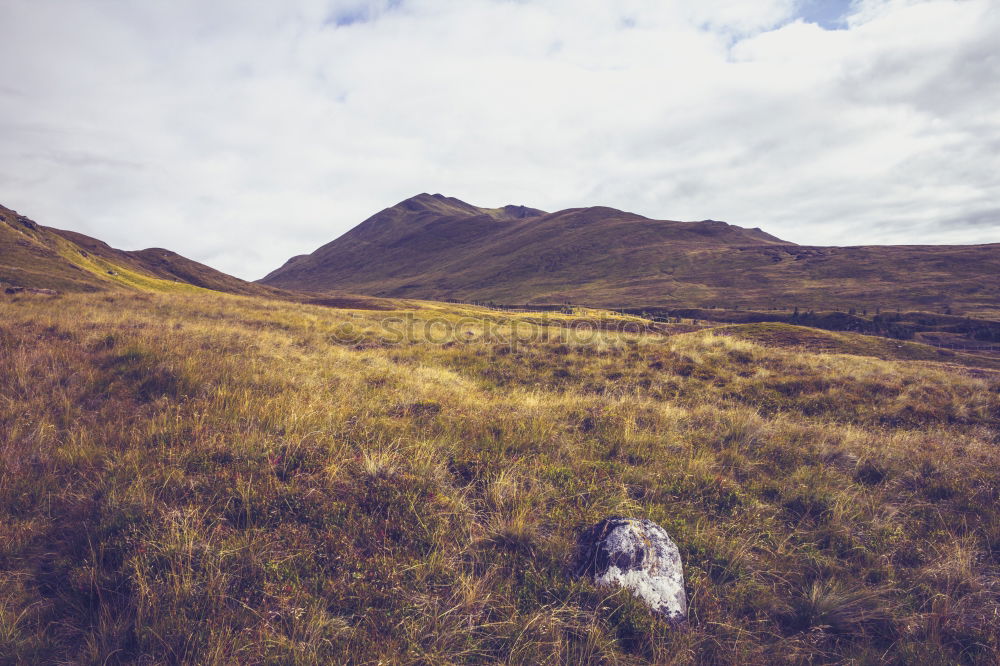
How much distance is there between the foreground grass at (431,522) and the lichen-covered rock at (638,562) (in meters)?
0.14

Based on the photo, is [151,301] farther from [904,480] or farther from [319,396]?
[904,480]

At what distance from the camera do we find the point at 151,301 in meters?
18.4

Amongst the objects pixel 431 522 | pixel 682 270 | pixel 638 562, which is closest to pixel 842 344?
pixel 638 562

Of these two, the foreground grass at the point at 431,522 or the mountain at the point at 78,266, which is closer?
the foreground grass at the point at 431,522

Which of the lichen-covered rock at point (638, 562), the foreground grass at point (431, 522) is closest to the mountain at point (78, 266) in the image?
the foreground grass at point (431, 522)

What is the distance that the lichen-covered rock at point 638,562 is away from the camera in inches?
125

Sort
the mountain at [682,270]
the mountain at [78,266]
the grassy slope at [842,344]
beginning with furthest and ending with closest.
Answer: the mountain at [682,270] → the mountain at [78,266] → the grassy slope at [842,344]

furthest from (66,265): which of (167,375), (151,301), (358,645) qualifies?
(358,645)

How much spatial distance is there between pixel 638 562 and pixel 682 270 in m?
113

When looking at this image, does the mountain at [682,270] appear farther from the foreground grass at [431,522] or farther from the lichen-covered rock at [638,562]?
the lichen-covered rock at [638,562]

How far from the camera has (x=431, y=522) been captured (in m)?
3.73

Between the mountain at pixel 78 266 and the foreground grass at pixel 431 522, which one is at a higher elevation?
the mountain at pixel 78 266

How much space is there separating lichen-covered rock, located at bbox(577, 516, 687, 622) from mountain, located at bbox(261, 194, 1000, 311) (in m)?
80.0

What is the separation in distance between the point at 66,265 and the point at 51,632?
63.4m
